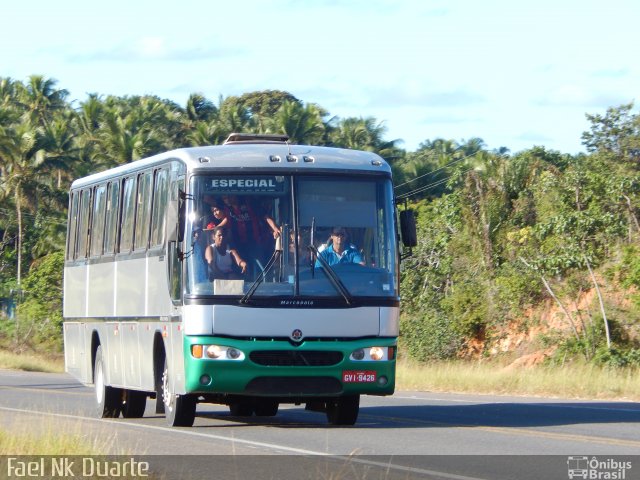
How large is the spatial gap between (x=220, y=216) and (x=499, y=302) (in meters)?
25.1

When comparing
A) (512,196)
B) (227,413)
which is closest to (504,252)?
(512,196)

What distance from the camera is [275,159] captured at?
1491 cm

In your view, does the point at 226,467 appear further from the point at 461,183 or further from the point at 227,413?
the point at 461,183

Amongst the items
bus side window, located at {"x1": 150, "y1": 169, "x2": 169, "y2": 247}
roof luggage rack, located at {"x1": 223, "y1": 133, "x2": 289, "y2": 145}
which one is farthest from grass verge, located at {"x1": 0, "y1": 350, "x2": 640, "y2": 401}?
bus side window, located at {"x1": 150, "y1": 169, "x2": 169, "y2": 247}

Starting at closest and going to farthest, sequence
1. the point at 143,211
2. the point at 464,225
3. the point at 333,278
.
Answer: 1. the point at 333,278
2. the point at 143,211
3. the point at 464,225

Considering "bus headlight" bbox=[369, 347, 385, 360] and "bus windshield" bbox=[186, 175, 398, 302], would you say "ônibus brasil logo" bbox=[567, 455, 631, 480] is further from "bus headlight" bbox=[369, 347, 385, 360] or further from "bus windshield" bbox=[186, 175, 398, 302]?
"bus windshield" bbox=[186, 175, 398, 302]

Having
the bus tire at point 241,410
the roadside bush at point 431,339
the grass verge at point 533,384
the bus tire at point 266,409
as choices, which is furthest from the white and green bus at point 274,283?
the roadside bush at point 431,339

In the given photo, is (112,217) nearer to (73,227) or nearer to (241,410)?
(73,227)

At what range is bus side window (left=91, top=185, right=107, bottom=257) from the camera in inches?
736

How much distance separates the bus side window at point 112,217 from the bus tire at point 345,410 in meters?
4.16

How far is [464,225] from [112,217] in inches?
1012

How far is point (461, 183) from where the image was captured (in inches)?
1907

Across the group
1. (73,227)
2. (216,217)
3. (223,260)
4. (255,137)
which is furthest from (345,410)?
(73,227)

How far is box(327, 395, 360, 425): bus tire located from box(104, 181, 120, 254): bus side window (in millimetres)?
4157
